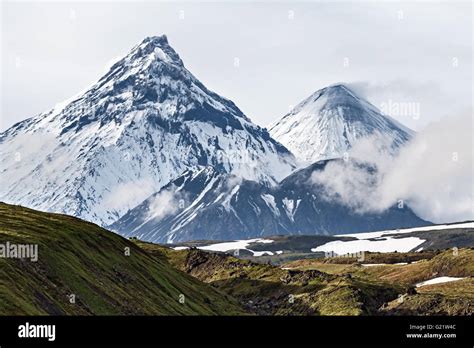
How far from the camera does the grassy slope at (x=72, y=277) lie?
403 ft

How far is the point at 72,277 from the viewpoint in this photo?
150 meters

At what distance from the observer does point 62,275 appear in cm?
14688

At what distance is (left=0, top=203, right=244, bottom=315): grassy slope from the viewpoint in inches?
4830

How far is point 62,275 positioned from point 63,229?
1405 inches

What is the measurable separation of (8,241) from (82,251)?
27103mm
